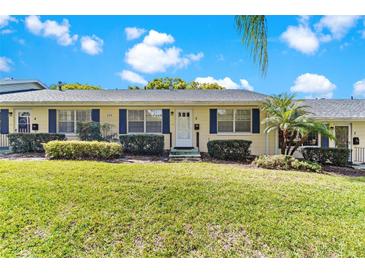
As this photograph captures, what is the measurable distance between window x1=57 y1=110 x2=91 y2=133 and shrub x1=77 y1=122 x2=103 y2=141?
1153mm

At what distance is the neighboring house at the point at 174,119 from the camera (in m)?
12.2

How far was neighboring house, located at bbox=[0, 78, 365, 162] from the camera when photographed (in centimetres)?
1216

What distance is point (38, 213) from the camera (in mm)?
4531

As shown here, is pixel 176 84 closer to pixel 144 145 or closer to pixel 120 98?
pixel 120 98

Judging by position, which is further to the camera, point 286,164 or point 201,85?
point 201,85

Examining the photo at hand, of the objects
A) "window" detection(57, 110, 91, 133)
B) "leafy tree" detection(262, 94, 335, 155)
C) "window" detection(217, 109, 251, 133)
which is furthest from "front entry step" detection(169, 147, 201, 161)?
"window" detection(57, 110, 91, 133)

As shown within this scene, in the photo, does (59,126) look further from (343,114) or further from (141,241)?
(343,114)

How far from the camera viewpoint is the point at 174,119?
1260 cm

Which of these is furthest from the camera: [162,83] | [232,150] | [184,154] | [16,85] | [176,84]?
[176,84]

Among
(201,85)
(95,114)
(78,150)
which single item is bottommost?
(78,150)

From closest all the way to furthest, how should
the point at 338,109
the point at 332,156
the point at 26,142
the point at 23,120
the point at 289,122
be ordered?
the point at 289,122
the point at 332,156
the point at 26,142
the point at 23,120
the point at 338,109

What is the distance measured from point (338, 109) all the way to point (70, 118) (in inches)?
574

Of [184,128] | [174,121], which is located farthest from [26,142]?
[184,128]
